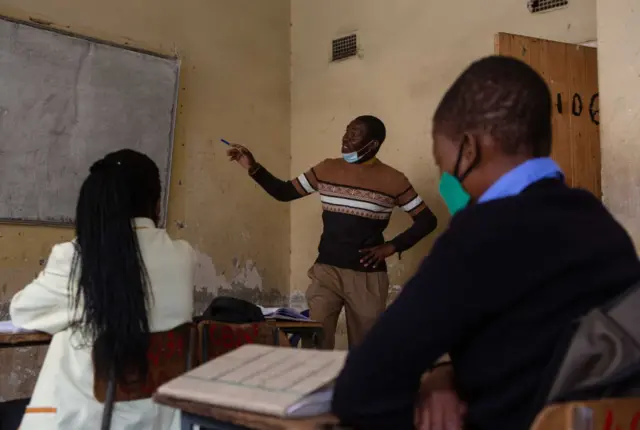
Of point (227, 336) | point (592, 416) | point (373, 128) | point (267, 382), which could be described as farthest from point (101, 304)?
point (373, 128)

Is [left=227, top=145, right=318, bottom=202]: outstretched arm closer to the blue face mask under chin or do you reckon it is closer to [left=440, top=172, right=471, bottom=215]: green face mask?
the blue face mask under chin

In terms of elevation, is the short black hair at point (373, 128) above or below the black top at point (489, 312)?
above

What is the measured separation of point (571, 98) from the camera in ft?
10.1

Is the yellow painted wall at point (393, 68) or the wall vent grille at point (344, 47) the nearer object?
the yellow painted wall at point (393, 68)

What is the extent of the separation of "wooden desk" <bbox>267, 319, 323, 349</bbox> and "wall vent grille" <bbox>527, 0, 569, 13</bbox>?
7.39 feet

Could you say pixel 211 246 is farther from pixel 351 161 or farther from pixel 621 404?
pixel 621 404

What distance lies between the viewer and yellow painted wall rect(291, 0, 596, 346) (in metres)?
3.91

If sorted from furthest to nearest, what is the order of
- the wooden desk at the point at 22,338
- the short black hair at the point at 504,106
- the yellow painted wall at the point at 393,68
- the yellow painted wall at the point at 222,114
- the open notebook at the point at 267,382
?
1. the yellow painted wall at the point at 222,114
2. the yellow painted wall at the point at 393,68
3. the wooden desk at the point at 22,338
4. the short black hair at the point at 504,106
5. the open notebook at the point at 267,382

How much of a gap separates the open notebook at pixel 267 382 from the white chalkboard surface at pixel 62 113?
281cm

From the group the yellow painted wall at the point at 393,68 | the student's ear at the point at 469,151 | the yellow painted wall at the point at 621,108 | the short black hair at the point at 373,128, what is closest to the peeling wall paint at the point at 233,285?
the yellow painted wall at the point at 393,68

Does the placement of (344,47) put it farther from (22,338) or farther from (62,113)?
(22,338)

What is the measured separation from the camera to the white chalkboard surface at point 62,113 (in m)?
3.51

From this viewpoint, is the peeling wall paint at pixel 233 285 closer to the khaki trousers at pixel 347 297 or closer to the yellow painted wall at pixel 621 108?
the khaki trousers at pixel 347 297

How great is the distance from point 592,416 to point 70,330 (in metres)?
1.34
